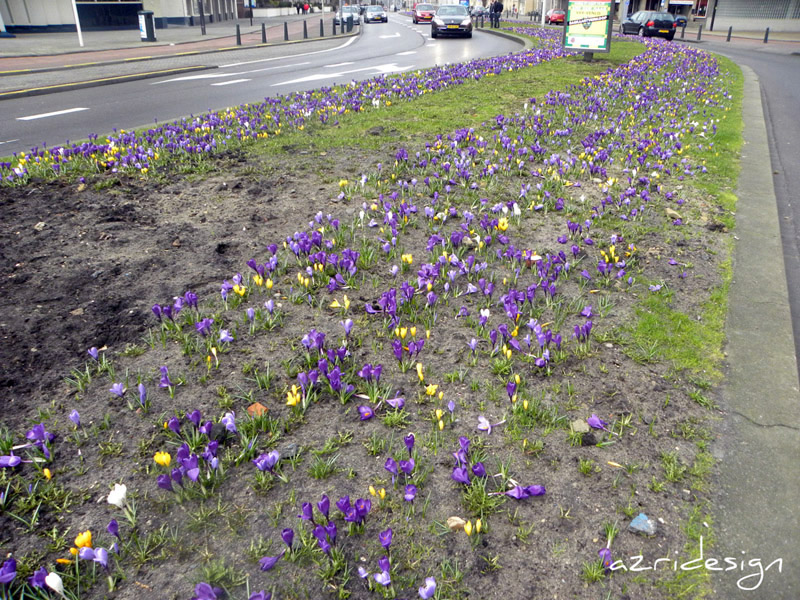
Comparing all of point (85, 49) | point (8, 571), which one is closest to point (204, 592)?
point (8, 571)

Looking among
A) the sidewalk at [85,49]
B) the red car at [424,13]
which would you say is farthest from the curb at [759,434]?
the red car at [424,13]

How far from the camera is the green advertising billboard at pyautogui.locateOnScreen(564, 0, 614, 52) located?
54.7 feet

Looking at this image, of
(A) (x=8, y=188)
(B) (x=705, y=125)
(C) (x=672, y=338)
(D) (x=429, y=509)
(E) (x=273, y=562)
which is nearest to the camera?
(E) (x=273, y=562)

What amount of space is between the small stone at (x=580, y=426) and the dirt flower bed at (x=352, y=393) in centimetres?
1

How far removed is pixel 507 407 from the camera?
2828 mm

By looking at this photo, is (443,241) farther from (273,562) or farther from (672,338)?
(273,562)

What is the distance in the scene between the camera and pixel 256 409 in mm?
2752

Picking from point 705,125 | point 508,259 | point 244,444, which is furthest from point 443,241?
point 705,125

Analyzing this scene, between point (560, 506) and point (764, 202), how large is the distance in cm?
512

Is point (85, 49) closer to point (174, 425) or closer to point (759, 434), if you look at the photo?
point (174, 425)

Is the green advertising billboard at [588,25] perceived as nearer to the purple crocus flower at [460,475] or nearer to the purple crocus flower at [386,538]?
the purple crocus flower at [460,475]

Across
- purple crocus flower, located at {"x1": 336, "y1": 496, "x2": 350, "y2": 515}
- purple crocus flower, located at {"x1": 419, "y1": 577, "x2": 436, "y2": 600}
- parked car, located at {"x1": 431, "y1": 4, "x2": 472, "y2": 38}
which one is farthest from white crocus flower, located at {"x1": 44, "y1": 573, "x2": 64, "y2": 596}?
parked car, located at {"x1": 431, "y1": 4, "x2": 472, "y2": 38}

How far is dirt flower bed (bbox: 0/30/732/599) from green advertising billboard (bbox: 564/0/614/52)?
13.5 metres

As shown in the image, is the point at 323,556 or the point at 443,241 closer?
the point at 323,556
